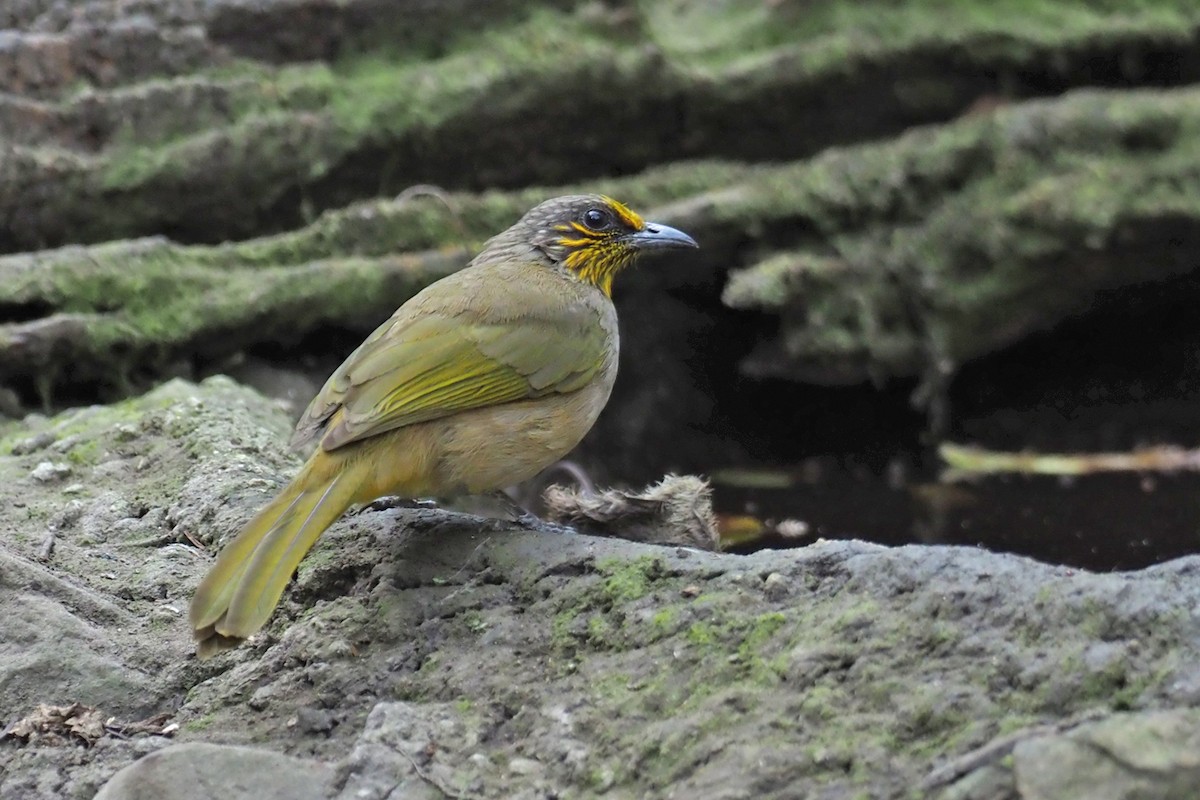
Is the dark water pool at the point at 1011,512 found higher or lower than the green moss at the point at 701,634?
lower

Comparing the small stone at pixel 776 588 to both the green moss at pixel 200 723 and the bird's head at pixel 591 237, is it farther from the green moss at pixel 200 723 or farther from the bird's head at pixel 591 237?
the bird's head at pixel 591 237

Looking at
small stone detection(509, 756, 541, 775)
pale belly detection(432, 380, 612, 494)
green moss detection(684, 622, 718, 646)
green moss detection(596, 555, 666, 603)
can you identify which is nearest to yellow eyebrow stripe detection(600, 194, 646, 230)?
pale belly detection(432, 380, 612, 494)

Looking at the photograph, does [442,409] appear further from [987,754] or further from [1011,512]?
[1011,512]


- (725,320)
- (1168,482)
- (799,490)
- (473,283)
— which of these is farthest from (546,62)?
(1168,482)

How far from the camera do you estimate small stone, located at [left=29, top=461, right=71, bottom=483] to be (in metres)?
4.40

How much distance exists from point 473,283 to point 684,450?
3.08 meters

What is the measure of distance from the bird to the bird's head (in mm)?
111

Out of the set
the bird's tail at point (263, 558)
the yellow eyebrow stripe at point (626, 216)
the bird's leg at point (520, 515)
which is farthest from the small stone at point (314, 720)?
the yellow eyebrow stripe at point (626, 216)

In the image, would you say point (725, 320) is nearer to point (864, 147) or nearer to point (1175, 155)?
point (864, 147)

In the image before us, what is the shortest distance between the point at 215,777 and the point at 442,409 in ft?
4.49

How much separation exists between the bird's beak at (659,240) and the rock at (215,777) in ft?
8.36

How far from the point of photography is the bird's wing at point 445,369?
3.63 metres

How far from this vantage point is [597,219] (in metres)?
4.75

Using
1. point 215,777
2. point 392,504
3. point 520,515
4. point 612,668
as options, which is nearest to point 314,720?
point 215,777
